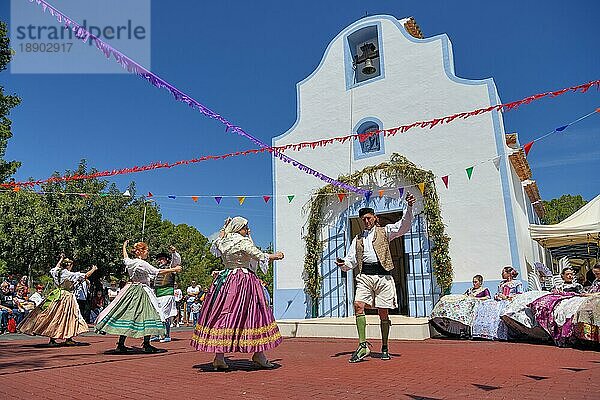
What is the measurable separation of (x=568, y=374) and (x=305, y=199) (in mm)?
8570

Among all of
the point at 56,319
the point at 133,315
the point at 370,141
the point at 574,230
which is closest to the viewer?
the point at 133,315

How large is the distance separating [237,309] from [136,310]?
230 cm

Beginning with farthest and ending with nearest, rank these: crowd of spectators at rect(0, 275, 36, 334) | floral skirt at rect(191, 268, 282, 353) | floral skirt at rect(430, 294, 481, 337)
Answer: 1. crowd of spectators at rect(0, 275, 36, 334)
2. floral skirt at rect(430, 294, 481, 337)
3. floral skirt at rect(191, 268, 282, 353)

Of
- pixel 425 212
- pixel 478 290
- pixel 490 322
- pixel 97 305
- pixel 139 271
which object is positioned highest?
pixel 425 212

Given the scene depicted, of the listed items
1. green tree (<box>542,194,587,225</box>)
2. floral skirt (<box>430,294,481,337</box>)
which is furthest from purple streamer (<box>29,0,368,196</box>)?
green tree (<box>542,194,587,225</box>)

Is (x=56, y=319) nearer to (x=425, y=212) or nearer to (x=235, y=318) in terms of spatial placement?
(x=235, y=318)

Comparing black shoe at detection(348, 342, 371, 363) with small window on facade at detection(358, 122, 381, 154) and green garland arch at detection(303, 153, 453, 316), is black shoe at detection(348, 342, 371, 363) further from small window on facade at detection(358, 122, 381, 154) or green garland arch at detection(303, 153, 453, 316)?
small window on facade at detection(358, 122, 381, 154)

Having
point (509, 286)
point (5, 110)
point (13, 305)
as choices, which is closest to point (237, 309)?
point (509, 286)

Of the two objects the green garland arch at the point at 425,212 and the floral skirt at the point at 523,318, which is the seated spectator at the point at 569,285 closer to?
the floral skirt at the point at 523,318

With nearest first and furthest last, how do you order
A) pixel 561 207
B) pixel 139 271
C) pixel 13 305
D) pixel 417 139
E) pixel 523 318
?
pixel 139 271 < pixel 523 318 < pixel 417 139 < pixel 13 305 < pixel 561 207

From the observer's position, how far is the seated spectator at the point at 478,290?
9227 mm

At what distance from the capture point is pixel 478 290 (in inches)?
365

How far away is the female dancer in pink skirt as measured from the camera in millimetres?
4836

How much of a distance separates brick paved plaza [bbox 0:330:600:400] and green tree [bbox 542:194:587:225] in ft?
129
